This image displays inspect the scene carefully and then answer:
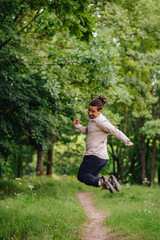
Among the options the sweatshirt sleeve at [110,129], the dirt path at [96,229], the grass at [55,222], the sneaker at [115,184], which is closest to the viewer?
the sweatshirt sleeve at [110,129]

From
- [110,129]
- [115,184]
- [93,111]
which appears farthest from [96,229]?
[93,111]

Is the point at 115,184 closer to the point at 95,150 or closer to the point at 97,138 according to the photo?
the point at 95,150

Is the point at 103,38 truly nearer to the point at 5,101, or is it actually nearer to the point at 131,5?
the point at 131,5

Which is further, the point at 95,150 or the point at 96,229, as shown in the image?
the point at 96,229

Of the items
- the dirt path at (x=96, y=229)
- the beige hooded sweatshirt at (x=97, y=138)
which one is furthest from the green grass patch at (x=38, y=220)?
the beige hooded sweatshirt at (x=97, y=138)

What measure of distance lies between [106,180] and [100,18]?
877 centimetres

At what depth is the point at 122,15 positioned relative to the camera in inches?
454

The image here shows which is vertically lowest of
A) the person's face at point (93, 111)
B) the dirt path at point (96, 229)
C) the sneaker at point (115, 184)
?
the dirt path at point (96, 229)

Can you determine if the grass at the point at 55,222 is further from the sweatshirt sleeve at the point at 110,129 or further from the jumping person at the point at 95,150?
the sweatshirt sleeve at the point at 110,129

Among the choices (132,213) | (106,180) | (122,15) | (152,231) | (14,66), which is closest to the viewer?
(106,180)

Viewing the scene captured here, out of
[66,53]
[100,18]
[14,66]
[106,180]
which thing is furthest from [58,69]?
[106,180]

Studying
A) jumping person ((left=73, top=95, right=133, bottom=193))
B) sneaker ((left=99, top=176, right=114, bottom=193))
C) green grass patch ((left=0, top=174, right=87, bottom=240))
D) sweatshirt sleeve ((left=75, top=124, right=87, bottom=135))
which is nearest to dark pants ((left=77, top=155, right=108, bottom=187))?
jumping person ((left=73, top=95, right=133, bottom=193))

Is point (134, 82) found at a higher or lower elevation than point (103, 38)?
lower

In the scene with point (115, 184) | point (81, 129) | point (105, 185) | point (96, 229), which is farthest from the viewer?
point (96, 229)
